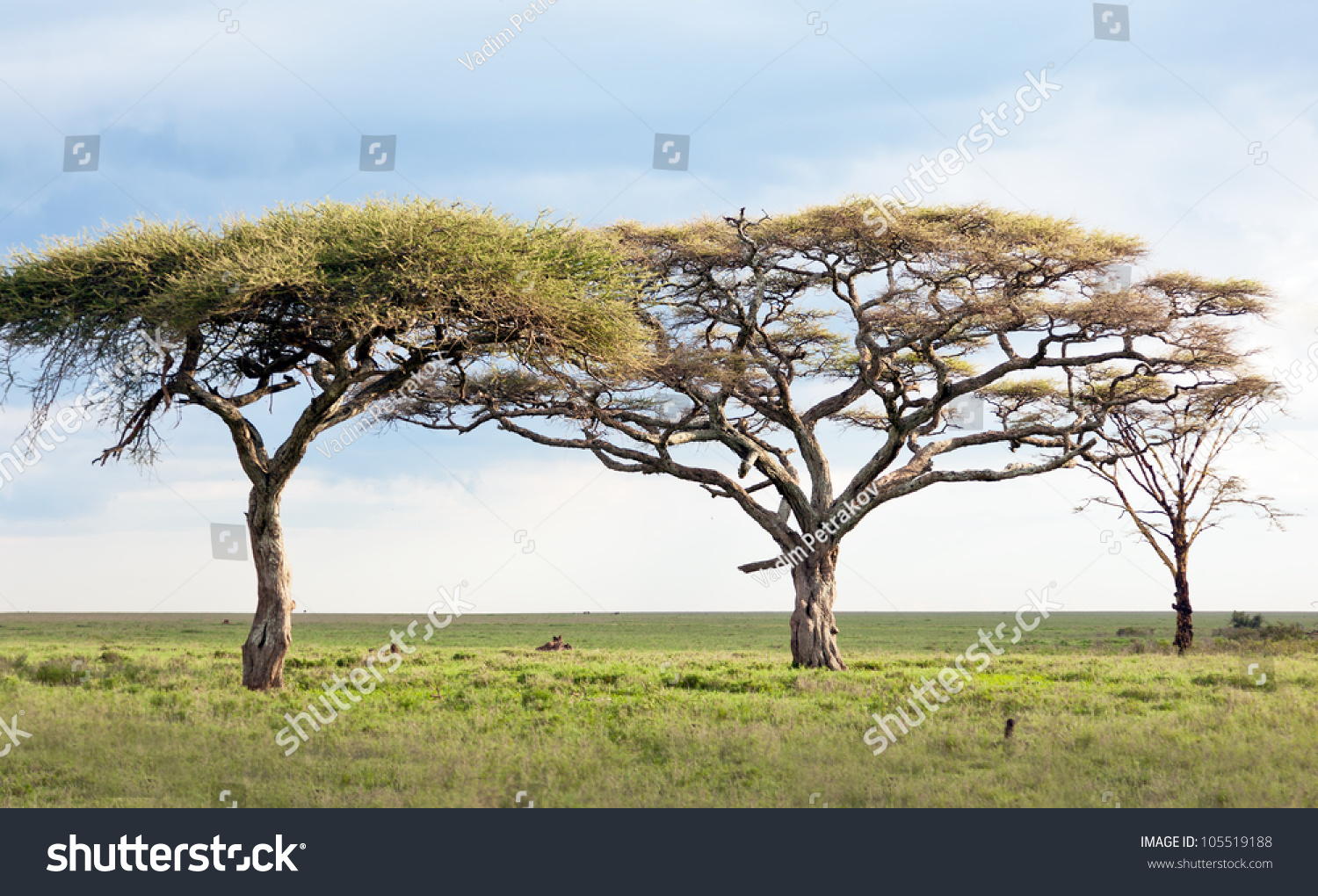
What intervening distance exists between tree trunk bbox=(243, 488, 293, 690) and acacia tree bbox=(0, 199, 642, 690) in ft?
0.10

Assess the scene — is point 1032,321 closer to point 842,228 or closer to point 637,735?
point 842,228

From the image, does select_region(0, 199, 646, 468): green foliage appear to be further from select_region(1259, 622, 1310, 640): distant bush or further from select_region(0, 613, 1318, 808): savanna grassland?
select_region(1259, 622, 1310, 640): distant bush

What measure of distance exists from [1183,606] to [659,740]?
22.2 m

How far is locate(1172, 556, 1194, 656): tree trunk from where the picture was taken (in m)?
28.8

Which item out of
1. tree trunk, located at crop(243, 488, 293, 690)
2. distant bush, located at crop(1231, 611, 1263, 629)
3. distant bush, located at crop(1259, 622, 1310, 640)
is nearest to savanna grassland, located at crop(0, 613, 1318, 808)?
tree trunk, located at crop(243, 488, 293, 690)

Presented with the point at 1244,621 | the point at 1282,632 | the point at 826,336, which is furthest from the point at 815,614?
the point at 1244,621

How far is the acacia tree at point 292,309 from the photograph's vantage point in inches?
641

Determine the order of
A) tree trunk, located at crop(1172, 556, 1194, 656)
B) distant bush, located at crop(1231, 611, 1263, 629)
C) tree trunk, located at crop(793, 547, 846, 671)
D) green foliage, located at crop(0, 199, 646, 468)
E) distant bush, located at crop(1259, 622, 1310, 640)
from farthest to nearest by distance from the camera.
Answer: distant bush, located at crop(1231, 611, 1263, 629) → distant bush, located at crop(1259, 622, 1310, 640) → tree trunk, located at crop(1172, 556, 1194, 656) → tree trunk, located at crop(793, 547, 846, 671) → green foliage, located at crop(0, 199, 646, 468)

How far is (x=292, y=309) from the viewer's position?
17375 mm

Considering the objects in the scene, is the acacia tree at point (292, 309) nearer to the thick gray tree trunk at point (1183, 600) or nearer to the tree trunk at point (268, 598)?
the tree trunk at point (268, 598)

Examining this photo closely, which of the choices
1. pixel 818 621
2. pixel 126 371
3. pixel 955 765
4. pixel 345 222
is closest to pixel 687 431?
pixel 818 621

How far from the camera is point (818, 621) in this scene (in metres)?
22.7

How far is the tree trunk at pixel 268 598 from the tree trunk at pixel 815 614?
10629 millimetres

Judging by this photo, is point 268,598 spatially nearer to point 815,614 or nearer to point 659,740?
point 659,740
